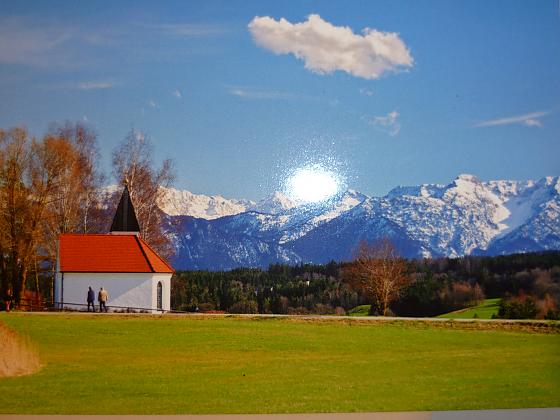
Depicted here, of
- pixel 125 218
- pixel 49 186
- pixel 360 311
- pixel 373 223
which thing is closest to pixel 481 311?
pixel 360 311

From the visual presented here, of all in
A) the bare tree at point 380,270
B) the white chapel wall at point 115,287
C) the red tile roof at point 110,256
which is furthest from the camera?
the white chapel wall at point 115,287

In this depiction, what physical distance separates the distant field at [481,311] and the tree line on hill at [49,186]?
4.80 meters

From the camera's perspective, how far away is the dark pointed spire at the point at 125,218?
523 inches

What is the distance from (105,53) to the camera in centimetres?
1173

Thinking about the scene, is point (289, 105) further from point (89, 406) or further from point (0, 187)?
point (89, 406)

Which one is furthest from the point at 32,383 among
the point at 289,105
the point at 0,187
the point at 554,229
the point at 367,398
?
the point at 554,229

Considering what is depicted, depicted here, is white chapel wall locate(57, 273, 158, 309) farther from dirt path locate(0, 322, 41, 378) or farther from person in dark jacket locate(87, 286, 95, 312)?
dirt path locate(0, 322, 41, 378)

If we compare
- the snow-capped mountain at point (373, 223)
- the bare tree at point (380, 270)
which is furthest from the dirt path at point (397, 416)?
the snow-capped mountain at point (373, 223)

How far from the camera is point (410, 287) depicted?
42.2 ft

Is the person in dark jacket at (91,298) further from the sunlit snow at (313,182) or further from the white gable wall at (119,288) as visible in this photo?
the sunlit snow at (313,182)

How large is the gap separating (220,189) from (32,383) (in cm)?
371

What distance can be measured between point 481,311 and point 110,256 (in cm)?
632

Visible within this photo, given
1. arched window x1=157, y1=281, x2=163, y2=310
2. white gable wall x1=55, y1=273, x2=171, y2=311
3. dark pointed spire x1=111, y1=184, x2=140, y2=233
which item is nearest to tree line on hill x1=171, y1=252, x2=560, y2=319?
arched window x1=157, y1=281, x2=163, y2=310

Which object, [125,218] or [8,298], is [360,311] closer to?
[125,218]
